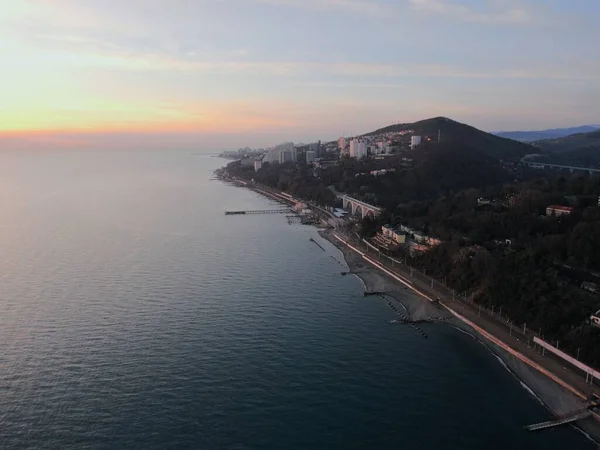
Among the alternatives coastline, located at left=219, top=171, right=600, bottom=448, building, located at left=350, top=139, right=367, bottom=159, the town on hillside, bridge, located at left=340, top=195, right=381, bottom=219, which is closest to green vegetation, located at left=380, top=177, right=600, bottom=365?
the town on hillside

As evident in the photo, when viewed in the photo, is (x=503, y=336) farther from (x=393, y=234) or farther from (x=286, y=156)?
(x=286, y=156)

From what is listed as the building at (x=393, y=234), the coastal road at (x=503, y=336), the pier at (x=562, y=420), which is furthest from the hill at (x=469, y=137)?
the pier at (x=562, y=420)

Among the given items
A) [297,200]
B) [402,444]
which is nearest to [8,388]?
[402,444]

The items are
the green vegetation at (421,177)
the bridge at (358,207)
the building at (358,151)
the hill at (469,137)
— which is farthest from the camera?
the hill at (469,137)

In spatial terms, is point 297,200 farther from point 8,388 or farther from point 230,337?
point 8,388

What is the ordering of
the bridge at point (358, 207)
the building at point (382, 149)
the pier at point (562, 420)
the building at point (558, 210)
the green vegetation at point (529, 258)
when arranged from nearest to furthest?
the pier at point (562, 420)
the green vegetation at point (529, 258)
the building at point (558, 210)
the bridge at point (358, 207)
the building at point (382, 149)

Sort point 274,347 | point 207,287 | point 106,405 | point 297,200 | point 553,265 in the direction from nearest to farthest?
point 106,405, point 274,347, point 553,265, point 207,287, point 297,200

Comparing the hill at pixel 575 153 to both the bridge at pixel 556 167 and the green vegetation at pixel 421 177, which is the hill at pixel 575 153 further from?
the green vegetation at pixel 421 177
